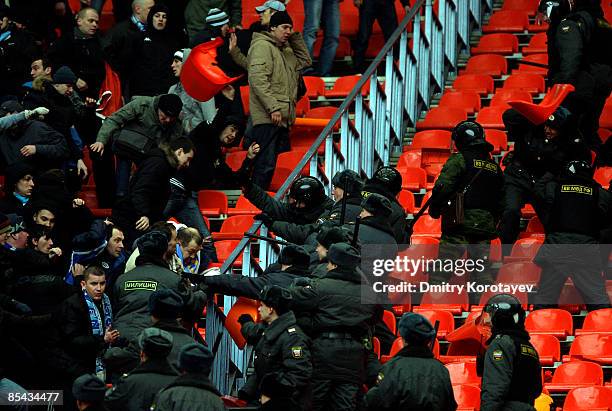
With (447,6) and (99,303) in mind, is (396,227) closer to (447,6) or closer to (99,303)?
(99,303)

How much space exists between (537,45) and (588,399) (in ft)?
21.9

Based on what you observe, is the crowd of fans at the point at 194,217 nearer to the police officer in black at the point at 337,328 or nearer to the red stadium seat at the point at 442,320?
the police officer in black at the point at 337,328

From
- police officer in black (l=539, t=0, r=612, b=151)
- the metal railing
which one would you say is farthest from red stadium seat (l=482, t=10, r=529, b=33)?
police officer in black (l=539, t=0, r=612, b=151)

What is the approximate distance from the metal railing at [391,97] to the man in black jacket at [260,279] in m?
0.81

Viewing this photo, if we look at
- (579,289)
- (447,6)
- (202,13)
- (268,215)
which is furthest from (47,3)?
(579,289)

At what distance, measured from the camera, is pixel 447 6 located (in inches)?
774

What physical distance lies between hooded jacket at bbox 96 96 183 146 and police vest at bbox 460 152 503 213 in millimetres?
2989

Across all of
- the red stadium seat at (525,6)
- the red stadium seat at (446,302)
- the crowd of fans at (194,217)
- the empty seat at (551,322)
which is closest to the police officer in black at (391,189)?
the crowd of fans at (194,217)

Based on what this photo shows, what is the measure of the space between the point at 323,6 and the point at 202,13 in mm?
1373

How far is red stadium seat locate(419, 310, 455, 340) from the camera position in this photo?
51.0 feet

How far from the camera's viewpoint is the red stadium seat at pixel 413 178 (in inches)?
696

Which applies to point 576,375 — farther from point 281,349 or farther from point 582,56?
point 582,56

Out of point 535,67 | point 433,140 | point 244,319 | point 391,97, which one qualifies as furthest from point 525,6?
point 244,319

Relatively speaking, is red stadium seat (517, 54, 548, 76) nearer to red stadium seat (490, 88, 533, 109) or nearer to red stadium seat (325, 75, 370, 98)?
red stadium seat (490, 88, 533, 109)
